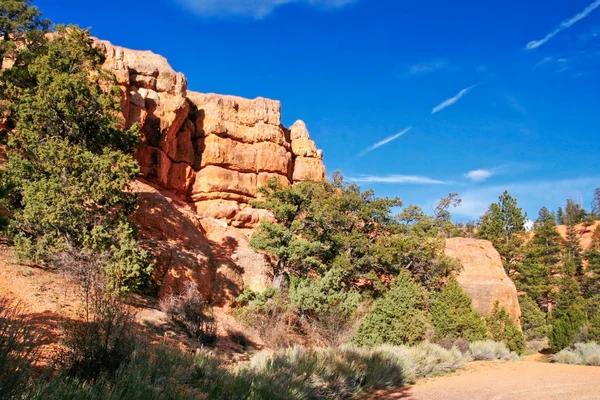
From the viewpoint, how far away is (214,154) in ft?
122

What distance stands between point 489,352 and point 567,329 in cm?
1197

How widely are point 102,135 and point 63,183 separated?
2.61m

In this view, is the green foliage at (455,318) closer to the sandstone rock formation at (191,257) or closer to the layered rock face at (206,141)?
the sandstone rock formation at (191,257)

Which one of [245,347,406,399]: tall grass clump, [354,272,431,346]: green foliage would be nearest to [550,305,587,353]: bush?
[354,272,431,346]: green foliage

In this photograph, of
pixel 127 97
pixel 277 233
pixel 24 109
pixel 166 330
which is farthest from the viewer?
pixel 127 97

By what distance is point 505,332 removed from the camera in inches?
935

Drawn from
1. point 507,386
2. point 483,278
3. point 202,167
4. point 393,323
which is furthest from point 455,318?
point 202,167

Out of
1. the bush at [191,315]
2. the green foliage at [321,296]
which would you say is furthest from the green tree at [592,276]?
the bush at [191,315]

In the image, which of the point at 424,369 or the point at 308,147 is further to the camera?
the point at 308,147

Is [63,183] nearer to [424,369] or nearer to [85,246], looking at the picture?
[85,246]

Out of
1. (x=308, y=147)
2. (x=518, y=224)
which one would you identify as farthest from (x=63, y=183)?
(x=518, y=224)

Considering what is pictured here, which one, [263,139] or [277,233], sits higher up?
[263,139]

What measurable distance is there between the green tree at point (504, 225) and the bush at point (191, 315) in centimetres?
3324

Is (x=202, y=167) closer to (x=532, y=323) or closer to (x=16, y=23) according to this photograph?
(x=16, y=23)
